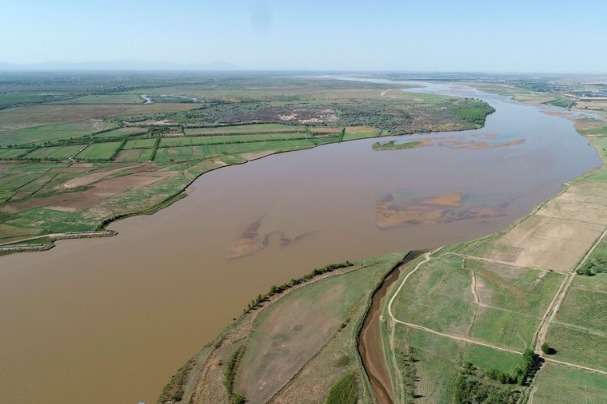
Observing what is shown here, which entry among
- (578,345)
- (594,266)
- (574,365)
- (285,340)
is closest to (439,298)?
(578,345)

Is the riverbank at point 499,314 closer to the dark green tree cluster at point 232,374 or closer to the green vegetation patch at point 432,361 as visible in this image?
the green vegetation patch at point 432,361

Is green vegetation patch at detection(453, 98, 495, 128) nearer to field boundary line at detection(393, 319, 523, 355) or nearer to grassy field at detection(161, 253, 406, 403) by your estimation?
grassy field at detection(161, 253, 406, 403)

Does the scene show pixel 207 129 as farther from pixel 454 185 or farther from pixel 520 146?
pixel 520 146

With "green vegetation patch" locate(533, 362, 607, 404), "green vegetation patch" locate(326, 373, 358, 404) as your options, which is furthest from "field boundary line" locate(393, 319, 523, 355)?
"green vegetation patch" locate(326, 373, 358, 404)

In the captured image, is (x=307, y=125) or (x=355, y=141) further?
(x=307, y=125)

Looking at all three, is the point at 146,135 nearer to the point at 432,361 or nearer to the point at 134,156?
the point at 134,156

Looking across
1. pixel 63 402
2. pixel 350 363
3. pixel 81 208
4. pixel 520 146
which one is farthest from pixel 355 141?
pixel 63 402

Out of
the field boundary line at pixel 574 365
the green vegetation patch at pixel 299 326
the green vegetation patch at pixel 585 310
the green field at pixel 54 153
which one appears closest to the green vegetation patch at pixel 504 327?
the field boundary line at pixel 574 365
